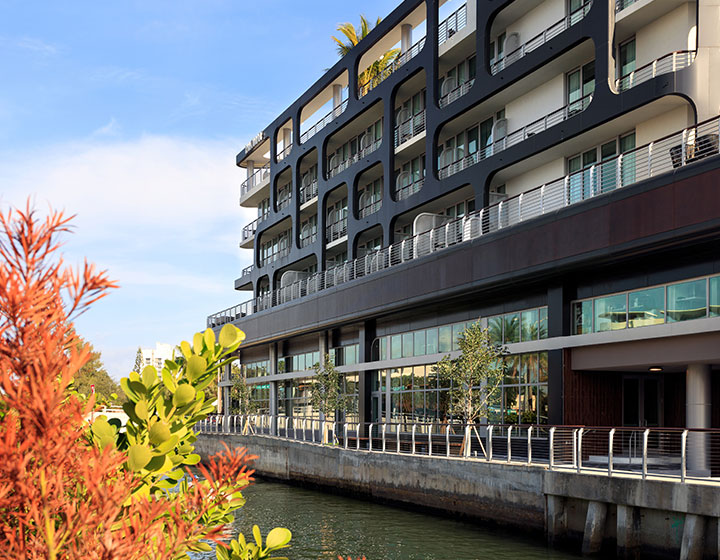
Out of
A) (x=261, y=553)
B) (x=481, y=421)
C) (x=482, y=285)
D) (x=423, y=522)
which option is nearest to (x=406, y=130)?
(x=482, y=285)

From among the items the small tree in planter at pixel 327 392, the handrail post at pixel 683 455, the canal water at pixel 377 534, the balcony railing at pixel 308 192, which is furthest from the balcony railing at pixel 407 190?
the handrail post at pixel 683 455

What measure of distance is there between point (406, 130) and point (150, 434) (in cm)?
3397

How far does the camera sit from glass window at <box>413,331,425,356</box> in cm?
3344

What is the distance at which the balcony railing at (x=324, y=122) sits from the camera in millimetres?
43188

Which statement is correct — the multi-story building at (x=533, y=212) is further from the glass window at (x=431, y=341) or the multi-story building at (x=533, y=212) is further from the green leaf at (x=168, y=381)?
the green leaf at (x=168, y=381)

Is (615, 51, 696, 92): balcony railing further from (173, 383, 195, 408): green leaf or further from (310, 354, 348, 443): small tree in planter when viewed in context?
(173, 383, 195, 408): green leaf

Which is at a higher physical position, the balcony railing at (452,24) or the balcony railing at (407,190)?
the balcony railing at (452,24)

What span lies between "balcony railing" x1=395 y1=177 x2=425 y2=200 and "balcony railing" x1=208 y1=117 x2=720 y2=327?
2739 mm

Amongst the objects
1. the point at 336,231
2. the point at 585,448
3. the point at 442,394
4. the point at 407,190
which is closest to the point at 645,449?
the point at 585,448

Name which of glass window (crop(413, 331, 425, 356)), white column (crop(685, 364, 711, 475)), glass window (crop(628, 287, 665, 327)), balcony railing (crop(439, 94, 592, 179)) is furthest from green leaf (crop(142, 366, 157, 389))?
glass window (crop(413, 331, 425, 356))

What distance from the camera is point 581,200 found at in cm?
2308

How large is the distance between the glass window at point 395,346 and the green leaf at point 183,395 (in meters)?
32.2

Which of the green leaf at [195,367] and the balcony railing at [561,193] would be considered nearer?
the green leaf at [195,367]

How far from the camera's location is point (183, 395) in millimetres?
3188
